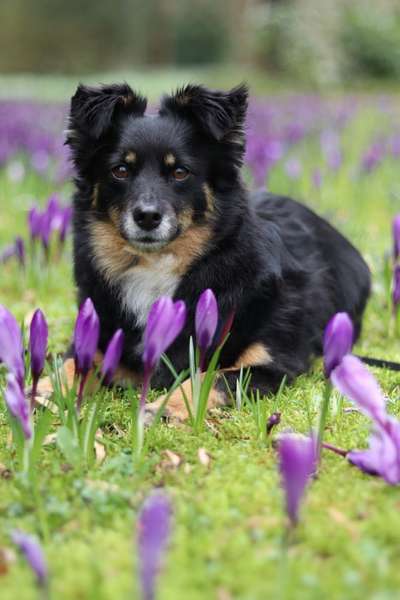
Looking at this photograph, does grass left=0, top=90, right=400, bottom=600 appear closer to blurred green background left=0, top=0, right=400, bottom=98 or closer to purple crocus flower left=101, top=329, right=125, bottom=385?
purple crocus flower left=101, top=329, right=125, bottom=385

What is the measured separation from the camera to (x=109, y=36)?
2975cm

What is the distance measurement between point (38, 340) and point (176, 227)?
3.88 ft

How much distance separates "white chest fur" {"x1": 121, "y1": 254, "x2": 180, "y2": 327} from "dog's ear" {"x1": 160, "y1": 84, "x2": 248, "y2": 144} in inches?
23.9

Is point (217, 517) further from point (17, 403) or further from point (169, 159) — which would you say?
point (169, 159)

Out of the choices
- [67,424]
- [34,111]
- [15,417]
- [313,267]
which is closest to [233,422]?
[67,424]

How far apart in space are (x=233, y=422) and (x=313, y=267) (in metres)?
1.39

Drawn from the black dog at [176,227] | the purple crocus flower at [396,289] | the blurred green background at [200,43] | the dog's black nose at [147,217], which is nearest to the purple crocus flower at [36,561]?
the black dog at [176,227]

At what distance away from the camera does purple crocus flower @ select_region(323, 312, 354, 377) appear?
227 cm

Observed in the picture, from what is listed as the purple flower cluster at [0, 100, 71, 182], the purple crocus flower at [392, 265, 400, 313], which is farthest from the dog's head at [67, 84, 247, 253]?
the purple flower cluster at [0, 100, 71, 182]

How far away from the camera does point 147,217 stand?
11.1 feet

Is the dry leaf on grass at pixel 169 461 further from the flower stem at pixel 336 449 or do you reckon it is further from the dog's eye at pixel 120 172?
the dog's eye at pixel 120 172

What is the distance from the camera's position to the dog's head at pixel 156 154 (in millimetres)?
3465

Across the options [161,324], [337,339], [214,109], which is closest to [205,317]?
[161,324]

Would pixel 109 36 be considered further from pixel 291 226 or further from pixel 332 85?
pixel 291 226
